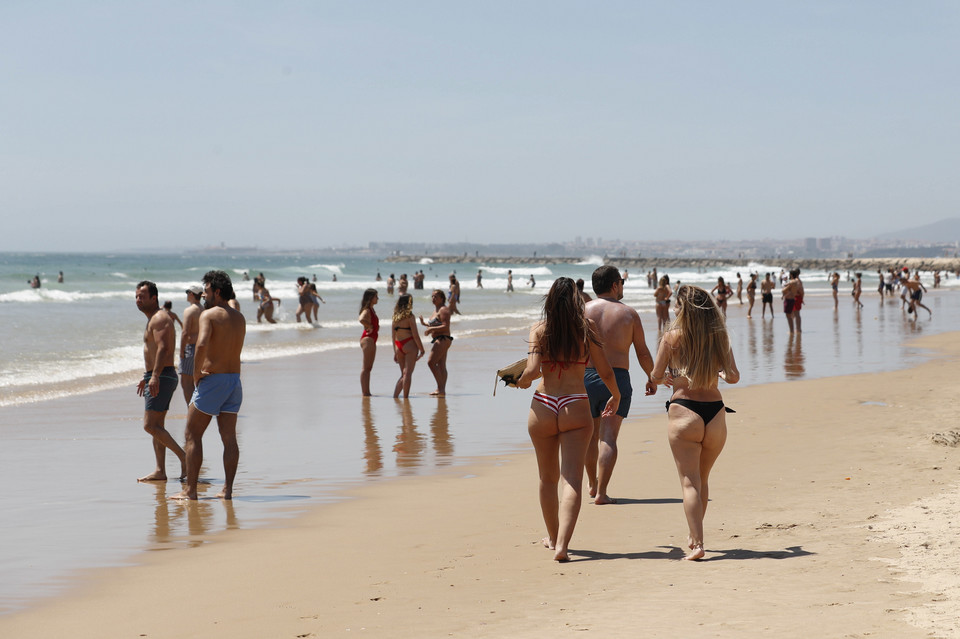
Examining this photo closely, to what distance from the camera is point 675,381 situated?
5223mm

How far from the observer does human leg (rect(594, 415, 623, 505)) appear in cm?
661

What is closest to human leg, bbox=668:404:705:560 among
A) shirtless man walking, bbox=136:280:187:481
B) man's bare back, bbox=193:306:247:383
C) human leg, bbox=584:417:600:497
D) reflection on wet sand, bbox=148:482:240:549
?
human leg, bbox=584:417:600:497

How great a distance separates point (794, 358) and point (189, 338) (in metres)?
12.2

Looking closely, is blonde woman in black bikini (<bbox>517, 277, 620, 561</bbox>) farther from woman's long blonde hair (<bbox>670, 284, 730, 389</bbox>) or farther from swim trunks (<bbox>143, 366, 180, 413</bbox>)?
swim trunks (<bbox>143, 366, 180, 413</bbox>)

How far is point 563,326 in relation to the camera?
16.9 ft

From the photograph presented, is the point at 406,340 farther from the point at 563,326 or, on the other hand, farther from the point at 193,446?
the point at 563,326

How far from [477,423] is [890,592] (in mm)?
6682

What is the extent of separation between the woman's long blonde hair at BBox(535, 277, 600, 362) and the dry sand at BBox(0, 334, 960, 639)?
1.16 meters

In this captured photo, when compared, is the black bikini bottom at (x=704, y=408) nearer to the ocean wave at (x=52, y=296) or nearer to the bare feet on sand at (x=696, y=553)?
the bare feet on sand at (x=696, y=553)

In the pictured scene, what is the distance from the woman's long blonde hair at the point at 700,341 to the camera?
511cm

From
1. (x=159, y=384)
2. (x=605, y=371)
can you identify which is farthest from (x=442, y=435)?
(x=605, y=371)

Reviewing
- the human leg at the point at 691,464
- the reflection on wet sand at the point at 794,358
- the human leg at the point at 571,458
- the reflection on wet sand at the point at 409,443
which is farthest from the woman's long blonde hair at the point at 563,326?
the reflection on wet sand at the point at 794,358

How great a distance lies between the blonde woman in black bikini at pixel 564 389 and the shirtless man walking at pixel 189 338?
358 cm

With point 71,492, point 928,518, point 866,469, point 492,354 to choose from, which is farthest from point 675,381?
point 492,354
